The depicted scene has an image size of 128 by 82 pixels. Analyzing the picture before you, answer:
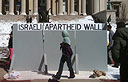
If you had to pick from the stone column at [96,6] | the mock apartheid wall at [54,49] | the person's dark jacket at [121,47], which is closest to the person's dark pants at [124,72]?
the person's dark jacket at [121,47]

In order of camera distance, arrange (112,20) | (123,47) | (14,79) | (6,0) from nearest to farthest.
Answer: (123,47)
(14,79)
(112,20)
(6,0)

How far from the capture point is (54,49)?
11.0 meters

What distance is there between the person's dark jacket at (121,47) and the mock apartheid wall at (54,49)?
532 centimetres

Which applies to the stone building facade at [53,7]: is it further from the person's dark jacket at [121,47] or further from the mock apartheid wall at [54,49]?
the person's dark jacket at [121,47]

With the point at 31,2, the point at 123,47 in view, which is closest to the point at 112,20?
the point at 31,2

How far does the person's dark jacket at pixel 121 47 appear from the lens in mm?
5434

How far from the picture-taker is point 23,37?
11.1 meters

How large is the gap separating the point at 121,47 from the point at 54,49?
568cm

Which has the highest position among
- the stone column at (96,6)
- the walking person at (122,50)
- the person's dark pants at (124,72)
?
the stone column at (96,6)

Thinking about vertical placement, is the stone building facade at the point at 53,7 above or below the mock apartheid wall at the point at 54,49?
above

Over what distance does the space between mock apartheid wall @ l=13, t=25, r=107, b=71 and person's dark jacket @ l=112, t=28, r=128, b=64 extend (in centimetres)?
532

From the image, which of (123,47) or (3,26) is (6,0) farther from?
(123,47)

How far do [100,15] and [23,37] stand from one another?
2523 cm

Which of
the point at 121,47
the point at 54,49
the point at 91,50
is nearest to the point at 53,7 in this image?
the point at 54,49
